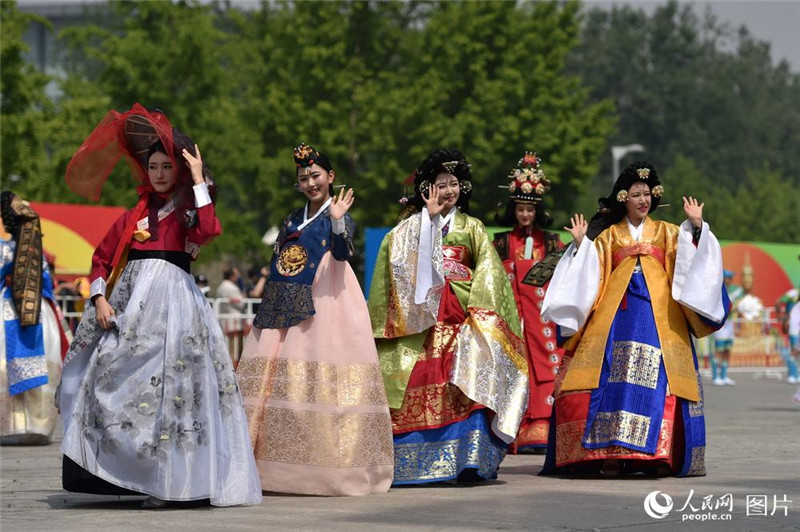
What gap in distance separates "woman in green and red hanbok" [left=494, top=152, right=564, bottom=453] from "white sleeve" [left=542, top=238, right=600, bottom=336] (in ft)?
7.71

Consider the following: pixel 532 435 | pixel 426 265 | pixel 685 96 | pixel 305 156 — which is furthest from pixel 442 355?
pixel 685 96

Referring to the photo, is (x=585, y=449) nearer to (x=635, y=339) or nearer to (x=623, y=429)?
(x=623, y=429)

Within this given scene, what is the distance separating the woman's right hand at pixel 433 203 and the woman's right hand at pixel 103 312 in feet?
Result: 7.24

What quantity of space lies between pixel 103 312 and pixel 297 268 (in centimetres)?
137

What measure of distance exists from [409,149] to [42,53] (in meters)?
72.7

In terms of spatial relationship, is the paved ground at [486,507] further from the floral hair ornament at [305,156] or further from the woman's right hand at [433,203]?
the floral hair ornament at [305,156]

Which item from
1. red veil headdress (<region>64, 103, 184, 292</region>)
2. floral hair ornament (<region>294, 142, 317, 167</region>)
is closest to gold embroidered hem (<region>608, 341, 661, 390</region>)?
floral hair ornament (<region>294, 142, 317, 167</region>)

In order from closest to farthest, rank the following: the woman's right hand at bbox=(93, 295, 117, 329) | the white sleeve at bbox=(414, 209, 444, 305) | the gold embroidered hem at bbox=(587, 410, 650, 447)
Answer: the woman's right hand at bbox=(93, 295, 117, 329) < the white sleeve at bbox=(414, 209, 444, 305) < the gold embroidered hem at bbox=(587, 410, 650, 447)

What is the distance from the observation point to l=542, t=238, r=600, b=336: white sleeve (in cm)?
983

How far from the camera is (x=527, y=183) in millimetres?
12438

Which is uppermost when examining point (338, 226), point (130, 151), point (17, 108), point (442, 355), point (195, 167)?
point (17, 108)

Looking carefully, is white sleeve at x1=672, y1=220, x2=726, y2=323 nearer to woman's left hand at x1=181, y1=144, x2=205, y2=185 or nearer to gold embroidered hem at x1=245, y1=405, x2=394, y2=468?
gold embroidered hem at x1=245, y1=405, x2=394, y2=468

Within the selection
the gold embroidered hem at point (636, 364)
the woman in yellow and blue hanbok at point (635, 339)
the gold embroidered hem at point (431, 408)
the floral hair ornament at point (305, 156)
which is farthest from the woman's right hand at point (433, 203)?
the gold embroidered hem at point (636, 364)

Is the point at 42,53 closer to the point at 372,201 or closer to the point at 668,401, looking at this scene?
the point at 372,201
